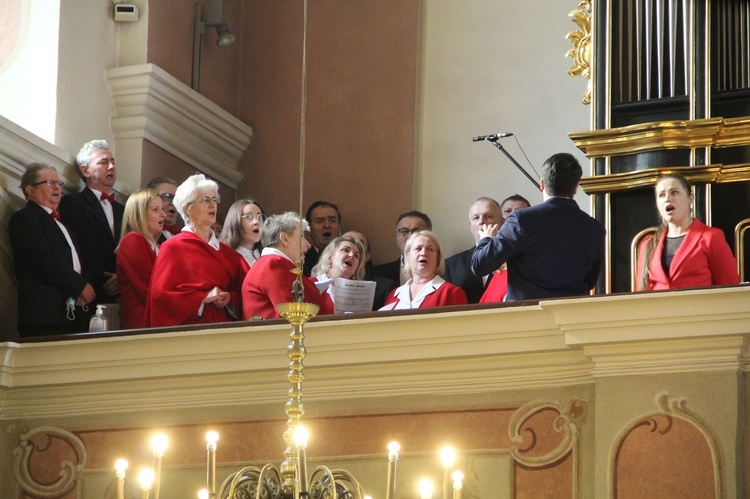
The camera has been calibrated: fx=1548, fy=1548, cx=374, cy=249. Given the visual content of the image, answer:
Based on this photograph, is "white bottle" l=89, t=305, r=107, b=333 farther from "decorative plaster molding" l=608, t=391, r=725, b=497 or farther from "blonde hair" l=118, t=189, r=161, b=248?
"decorative plaster molding" l=608, t=391, r=725, b=497

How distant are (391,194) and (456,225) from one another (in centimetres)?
49

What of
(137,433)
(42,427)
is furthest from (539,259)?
(42,427)

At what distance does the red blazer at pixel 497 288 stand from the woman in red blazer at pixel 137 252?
1607mm

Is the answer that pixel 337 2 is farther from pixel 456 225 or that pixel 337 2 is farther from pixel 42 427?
pixel 42 427

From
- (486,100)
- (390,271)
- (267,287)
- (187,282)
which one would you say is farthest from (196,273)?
(486,100)

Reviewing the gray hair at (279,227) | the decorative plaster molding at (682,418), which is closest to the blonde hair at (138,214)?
the gray hair at (279,227)

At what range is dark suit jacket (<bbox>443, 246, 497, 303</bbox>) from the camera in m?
7.86

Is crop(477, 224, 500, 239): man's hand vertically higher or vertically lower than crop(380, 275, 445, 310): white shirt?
higher

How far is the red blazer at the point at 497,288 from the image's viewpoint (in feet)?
23.6

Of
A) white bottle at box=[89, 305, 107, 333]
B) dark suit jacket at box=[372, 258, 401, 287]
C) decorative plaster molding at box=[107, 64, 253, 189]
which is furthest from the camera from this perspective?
decorative plaster molding at box=[107, 64, 253, 189]

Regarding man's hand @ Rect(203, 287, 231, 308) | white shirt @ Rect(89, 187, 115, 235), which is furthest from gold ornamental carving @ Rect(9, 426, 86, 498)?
white shirt @ Rect(89, 187, 115, 235)

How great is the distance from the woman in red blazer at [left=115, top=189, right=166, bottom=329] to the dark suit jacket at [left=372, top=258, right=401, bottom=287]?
167 cm

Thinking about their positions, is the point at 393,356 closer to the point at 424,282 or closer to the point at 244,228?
the point at 424,282

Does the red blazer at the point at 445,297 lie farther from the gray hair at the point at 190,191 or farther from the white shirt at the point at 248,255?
the gray hair at the point at 190,191
